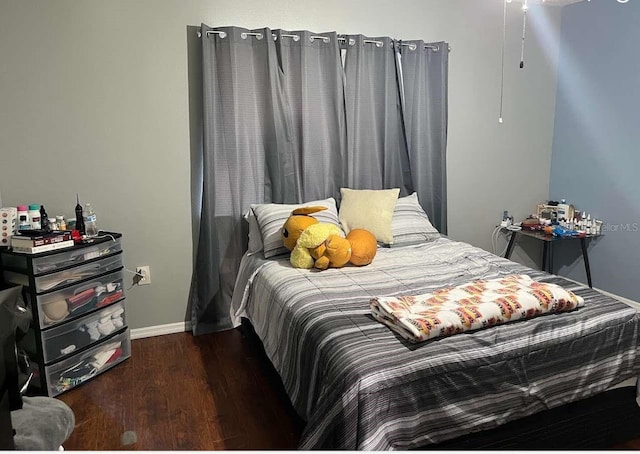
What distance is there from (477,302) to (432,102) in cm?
201

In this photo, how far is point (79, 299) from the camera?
2.51m

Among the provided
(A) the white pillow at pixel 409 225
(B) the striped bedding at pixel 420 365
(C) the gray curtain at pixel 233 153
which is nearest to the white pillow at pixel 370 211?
(A) the white pillow at pixel 409 225

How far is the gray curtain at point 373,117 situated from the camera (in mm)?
3236

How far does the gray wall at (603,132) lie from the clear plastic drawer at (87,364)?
3.53m

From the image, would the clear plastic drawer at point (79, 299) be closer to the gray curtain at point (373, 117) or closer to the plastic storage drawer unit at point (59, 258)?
the plastic storage drawer unit at point (59, 258)

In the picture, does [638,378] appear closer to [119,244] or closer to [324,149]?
[324,149]

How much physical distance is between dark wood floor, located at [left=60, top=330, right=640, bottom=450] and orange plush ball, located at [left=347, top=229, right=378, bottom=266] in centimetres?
79

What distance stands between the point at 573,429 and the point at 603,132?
2.59 meters

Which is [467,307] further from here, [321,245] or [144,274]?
[144,274]

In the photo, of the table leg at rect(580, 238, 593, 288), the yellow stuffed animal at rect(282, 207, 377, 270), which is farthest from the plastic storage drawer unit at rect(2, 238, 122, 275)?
the table leg at rect(580, 238, 593, 288)

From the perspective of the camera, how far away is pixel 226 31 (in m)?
2.89

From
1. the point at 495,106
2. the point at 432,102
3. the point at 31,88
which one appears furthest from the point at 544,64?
the point at 31,88

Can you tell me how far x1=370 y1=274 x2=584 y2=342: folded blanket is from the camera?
5.72 feet

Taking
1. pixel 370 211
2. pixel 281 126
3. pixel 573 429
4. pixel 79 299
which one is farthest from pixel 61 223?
pixel 573 429
